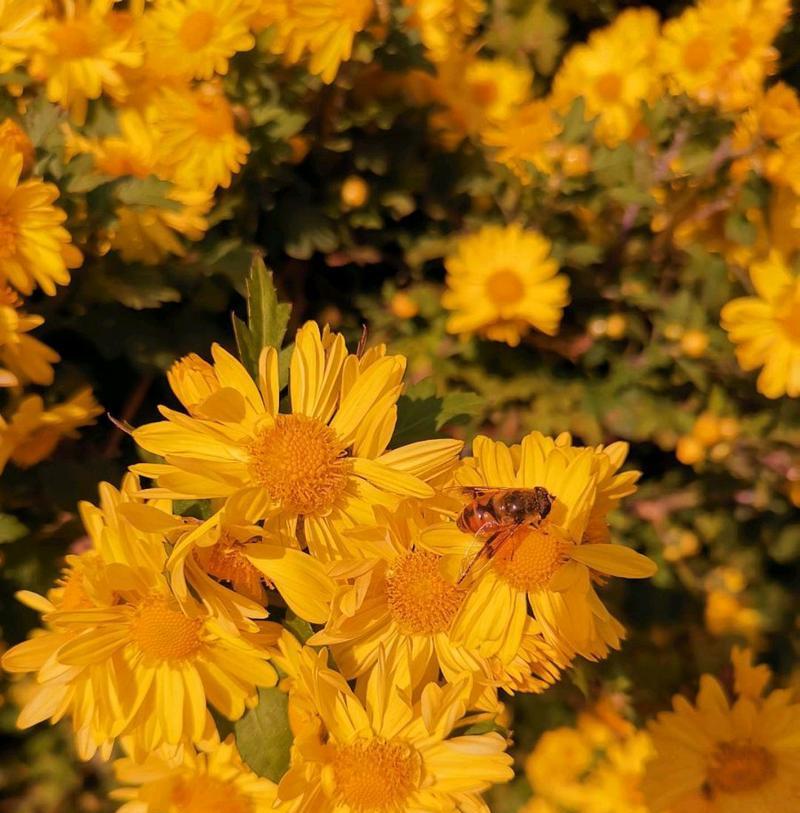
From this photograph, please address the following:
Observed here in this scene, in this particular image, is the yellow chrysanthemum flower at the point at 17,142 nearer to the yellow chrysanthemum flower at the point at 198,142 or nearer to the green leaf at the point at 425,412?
the yellow chrysanthemum flower at the point at 198,142

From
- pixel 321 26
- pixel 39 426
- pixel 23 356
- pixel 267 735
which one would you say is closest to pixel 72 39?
pixel 321 26

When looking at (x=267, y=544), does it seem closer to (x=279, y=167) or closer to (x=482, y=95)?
(x=279, y=167)

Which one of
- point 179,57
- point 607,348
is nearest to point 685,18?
point 607,348

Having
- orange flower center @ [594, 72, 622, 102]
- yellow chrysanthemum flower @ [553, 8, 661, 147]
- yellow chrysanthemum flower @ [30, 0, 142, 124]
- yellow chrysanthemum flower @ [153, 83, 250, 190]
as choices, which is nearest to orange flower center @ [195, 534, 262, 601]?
yellow chrysanthemum flower @ [153, 83, 250, 190]

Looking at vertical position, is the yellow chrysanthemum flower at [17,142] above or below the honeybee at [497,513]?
above

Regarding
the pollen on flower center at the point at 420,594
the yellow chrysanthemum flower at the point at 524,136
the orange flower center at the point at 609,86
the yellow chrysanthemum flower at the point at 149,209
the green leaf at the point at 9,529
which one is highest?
the orange flower center at the point at 609,86

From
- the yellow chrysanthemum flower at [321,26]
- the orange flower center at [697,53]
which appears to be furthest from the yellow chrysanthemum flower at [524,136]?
the yellow chrysanthemum flower at [321,26]

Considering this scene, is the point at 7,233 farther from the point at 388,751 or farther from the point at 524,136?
the point at 524,136
